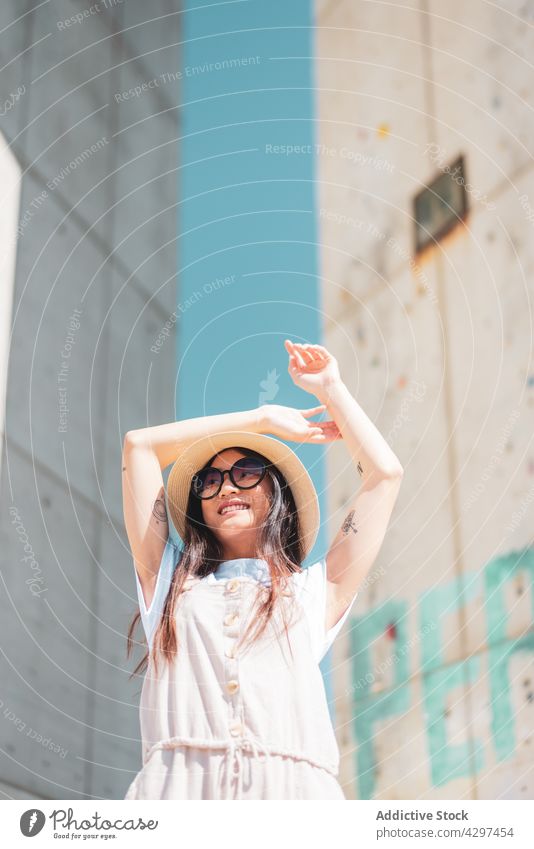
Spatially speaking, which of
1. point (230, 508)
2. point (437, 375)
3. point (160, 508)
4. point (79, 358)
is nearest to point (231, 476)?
point (230, 508)

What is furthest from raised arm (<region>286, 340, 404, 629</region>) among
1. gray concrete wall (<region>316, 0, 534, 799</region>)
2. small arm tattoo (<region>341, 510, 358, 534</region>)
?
gray concrete wall (<region>316, 0, 534, 799</region>)

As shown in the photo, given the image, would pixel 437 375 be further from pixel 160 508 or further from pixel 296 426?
pixel 160 508

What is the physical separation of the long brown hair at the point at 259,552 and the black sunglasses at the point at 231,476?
0.02m

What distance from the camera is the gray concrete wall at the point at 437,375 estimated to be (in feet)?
11.8

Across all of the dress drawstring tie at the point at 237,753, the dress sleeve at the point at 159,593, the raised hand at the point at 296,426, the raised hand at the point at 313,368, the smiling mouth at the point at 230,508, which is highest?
the raised hand at the point at 313,368

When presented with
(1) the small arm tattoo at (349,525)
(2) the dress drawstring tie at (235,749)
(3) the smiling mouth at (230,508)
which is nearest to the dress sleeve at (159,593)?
(3) the smiling mouth at (230,508)

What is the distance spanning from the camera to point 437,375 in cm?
408

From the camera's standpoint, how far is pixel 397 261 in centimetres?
436

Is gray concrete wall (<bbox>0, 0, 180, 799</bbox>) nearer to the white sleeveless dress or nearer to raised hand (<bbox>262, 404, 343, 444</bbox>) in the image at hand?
the white sleeveless dress

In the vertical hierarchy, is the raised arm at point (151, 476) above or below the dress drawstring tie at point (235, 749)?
above

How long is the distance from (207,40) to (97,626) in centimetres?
215

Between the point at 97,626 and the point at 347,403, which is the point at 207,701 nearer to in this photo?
the point at 347,403

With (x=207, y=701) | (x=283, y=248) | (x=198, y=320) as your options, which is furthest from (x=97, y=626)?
(x=207, y=701)

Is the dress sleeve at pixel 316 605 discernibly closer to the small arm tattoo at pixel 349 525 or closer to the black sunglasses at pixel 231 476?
the small arm tattoo at pixel 349 525
